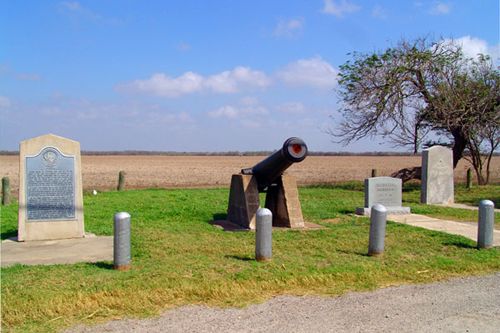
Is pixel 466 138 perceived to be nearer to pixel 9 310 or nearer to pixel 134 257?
pixel 134 257

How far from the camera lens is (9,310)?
4.84m

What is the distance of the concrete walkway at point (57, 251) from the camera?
7.14 metres

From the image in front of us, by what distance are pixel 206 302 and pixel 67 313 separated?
4.44 ft

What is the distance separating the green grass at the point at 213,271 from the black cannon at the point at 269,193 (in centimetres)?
62

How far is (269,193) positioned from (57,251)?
4597 mm

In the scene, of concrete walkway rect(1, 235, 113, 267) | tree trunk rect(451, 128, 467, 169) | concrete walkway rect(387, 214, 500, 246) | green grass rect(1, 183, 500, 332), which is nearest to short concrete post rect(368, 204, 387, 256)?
green grass rect(1, 183, 500, 332)

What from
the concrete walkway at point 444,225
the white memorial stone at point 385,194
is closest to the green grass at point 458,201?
the concrete walkway at point 444,225

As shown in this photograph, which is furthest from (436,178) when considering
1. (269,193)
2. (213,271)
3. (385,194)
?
(213,271)

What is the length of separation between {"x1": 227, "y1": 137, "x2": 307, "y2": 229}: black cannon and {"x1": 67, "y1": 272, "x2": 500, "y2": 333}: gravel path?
→ 14.3 ft

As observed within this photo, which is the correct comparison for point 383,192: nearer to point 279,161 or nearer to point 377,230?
point 279,161

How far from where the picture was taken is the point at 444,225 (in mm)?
10750

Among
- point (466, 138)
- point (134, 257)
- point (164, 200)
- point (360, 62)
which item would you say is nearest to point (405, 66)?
point (360, 62)

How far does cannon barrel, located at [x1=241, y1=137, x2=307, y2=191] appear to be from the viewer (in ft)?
30.2

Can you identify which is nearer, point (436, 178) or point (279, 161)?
point (279, 161)
